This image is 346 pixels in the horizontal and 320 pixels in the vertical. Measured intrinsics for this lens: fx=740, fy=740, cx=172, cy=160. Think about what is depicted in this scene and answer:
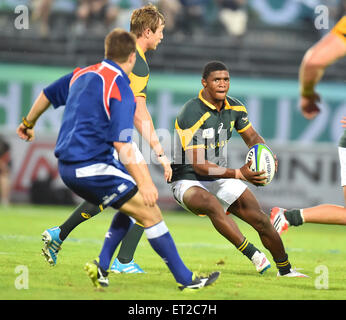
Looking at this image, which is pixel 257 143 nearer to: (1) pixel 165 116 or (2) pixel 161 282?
(2) pixel 161 282

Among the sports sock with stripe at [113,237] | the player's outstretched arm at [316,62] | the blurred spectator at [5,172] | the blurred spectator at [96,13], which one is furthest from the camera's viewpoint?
the blurred spectator at [96,13]

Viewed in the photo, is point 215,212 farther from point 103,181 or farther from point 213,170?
point 103,181

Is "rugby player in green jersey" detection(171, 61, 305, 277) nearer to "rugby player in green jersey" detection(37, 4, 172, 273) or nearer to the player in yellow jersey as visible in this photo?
"rugby player in green jersey" detection(37, 4, 172, 273)

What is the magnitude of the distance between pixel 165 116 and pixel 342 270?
10.3 metres

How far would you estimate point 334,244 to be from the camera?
40.7 feet

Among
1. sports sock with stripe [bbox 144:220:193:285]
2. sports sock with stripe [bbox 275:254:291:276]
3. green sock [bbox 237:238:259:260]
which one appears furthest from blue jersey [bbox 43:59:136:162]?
sports sock with stripe [bbox 275:254:291:276]

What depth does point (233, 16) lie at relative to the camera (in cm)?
2081

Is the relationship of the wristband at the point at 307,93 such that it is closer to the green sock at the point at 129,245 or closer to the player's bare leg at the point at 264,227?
the player's bare leg at the point at 264,227

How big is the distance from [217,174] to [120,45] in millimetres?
2089

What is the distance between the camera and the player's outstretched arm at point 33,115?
270 inches

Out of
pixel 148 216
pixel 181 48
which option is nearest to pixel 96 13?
pixel 181 48

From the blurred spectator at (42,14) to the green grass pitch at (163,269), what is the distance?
758cm

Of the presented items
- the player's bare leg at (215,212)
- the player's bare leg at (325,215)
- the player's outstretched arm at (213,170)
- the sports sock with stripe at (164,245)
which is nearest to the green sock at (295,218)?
the player's bare leg at (325,215)

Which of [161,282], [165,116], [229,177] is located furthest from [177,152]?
[165,116]
